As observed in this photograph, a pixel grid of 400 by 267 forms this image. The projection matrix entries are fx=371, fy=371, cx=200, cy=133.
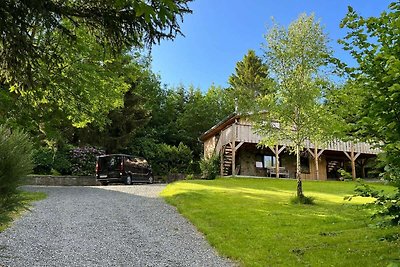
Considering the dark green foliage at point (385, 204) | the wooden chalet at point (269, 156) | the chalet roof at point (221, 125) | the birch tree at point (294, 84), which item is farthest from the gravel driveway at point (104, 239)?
the chalet roof at point (221, 125)

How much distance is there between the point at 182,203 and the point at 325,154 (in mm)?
20126

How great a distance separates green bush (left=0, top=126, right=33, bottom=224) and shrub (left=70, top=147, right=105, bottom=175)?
22916 mm

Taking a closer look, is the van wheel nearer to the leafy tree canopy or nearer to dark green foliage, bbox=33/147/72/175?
dark green foliage, bbox=33/147/72/175

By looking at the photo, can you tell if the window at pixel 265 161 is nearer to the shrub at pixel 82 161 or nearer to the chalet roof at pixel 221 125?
the chalet roof at pixel 221 125

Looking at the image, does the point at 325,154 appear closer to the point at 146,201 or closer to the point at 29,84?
the point at 146,201

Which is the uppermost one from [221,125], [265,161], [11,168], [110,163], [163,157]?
[221,125]

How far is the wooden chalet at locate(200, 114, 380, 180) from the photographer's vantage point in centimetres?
2453

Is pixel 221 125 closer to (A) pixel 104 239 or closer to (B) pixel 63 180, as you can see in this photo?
(B) pixel 63 180

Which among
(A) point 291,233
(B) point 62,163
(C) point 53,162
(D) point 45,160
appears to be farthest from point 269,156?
(A) point 291,233

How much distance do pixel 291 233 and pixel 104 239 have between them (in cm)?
372

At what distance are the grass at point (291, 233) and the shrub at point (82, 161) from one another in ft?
50.6

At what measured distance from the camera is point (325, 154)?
29.3 m

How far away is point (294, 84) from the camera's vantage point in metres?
12.7

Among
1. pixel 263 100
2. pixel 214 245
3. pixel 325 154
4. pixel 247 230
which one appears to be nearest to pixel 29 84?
pixel 214 245
